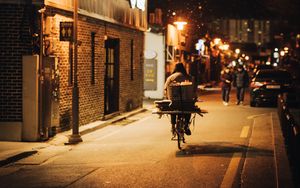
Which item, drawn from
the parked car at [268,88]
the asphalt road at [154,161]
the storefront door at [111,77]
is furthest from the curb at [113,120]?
the parked car at [268,88]

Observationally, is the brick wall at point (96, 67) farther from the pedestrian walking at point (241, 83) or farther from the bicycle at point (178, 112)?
the pedestrian walking at point (241, 83)

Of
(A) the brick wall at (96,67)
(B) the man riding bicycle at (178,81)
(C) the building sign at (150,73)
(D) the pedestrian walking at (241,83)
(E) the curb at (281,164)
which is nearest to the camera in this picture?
(E) the curb at (281,164)

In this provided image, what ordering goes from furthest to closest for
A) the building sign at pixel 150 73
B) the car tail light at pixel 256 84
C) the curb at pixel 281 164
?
the building sign at pixel 150 73 → the car tail light at pixel 256 84 → the curb at pixel 281 164

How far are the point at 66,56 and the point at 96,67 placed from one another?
2.70 m

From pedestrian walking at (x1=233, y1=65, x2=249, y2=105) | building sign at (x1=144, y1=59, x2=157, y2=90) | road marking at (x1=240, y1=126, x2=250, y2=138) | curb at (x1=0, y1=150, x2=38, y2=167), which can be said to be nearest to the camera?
curb at (x1=0, y1=150, x2=38, y2=167)

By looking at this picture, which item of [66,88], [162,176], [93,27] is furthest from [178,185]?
[93,27]

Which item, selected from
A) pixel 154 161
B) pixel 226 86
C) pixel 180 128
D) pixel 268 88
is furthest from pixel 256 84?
pixel 154 161

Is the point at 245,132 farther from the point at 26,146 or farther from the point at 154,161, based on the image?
the point at 26,146

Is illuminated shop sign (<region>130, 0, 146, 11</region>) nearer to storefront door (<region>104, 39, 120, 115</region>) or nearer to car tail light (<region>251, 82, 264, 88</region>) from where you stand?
storefront door (<region>104, 39, 120, 115</region>)

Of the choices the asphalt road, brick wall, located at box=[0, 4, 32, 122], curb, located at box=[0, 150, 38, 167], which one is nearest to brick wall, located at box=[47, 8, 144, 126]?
brick wall, located at box=[0, 4, 32, 122]

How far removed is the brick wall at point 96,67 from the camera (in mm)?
15820

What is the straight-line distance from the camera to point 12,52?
14.1 m

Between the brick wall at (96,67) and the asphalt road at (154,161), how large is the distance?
3.81 feet

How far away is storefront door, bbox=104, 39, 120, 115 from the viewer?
67.1 ft
